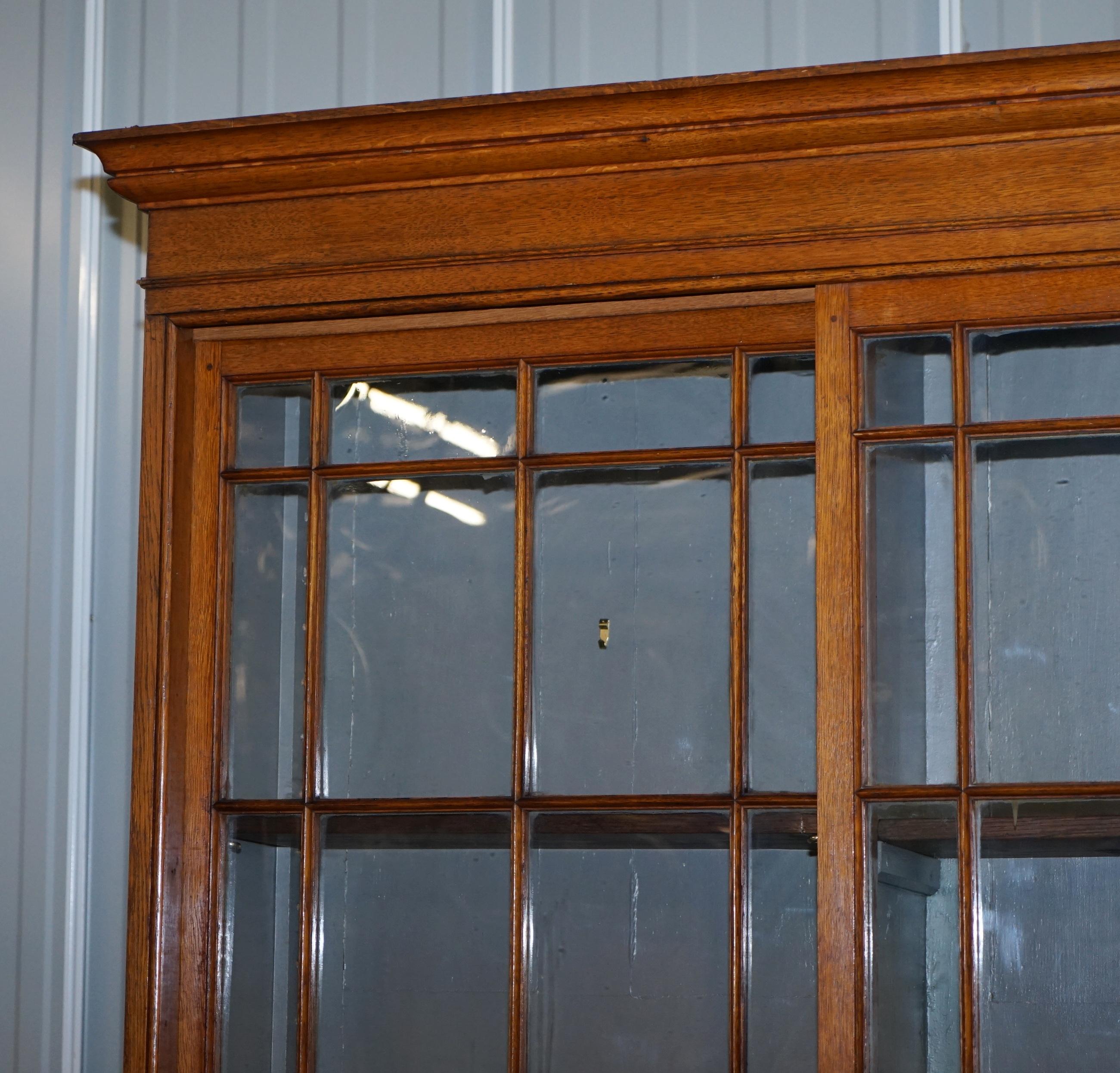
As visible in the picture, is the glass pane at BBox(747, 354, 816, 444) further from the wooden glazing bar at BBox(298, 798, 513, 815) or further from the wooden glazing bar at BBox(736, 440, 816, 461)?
the wooden glazing bar at BBox(298, 798, 513, 815)

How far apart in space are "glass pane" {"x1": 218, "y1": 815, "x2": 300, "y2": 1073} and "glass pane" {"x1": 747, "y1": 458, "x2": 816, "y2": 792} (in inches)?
23.7

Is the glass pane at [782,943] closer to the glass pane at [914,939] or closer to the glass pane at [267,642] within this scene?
the glass pane at [914,939]

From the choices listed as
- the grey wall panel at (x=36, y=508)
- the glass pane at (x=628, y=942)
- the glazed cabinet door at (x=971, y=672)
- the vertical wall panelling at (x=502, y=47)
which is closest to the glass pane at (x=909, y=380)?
the glazed cabinet door at (x=971, y=672)

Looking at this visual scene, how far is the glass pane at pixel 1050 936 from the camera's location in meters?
1.77

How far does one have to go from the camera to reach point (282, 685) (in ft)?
6.77

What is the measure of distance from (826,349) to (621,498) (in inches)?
12.6

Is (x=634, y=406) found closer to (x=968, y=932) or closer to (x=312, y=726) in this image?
(x=312, y=726)

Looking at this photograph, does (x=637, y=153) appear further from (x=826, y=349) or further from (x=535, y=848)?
(x=535, y=848)

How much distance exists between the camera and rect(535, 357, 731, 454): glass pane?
6.55ft

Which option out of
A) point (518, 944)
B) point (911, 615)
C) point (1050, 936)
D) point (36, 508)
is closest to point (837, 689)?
point (911, 615)

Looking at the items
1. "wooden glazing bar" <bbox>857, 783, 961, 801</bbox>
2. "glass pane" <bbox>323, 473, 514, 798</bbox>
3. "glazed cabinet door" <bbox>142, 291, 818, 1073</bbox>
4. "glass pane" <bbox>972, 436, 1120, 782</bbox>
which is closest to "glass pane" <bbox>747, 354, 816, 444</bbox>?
"glazed cabinet door" <bbox>142, 291, 818, 1073</bbox>

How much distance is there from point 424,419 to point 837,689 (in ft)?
2.09

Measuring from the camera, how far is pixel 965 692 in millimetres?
1825

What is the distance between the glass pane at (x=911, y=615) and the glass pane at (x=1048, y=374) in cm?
9
